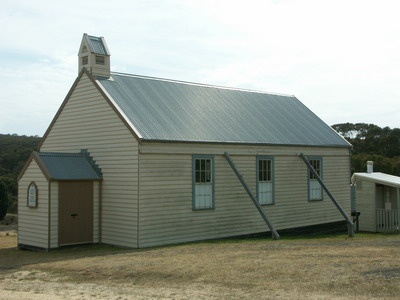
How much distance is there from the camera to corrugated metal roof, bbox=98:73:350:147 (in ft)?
68.2

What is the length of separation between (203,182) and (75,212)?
4772 mm

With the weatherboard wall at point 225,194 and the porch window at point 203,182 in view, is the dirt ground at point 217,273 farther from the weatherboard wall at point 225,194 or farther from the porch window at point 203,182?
the porch window at point 203,182

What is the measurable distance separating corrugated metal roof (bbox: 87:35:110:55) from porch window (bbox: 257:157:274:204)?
24.8 feet

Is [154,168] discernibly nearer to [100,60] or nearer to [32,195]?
[32,195]

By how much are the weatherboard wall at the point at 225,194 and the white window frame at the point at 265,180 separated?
254mm

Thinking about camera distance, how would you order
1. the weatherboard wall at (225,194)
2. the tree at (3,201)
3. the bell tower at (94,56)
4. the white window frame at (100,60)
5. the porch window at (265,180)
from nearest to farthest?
the weatherboard wall at (225,194)
the bell tower at (94,56)
the white window frame at (100,60)
the porch window at (265,180)
the tree at (3,201)

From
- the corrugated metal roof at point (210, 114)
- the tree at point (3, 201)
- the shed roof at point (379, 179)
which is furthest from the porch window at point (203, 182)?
the tree at point (3, 201)

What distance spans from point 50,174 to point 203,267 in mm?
7422

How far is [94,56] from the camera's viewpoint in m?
21.9

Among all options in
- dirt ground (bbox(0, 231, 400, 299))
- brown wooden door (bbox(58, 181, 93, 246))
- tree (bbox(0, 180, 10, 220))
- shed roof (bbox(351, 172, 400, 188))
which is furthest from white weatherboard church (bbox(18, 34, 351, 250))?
tree (bbox(0, 180, 10, 220))

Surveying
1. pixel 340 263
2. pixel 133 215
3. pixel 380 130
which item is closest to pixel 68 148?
pixel 133 215

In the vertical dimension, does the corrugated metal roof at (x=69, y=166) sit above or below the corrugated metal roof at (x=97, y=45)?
below

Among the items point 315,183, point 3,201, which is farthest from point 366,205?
point 3,201

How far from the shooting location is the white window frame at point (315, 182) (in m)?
26.0
